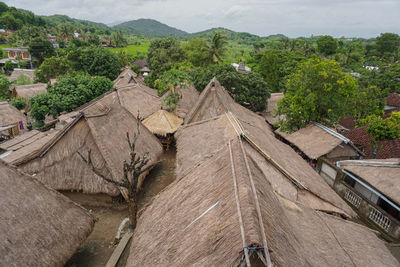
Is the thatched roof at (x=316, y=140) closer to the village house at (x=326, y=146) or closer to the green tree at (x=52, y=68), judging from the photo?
the village house at (x=326, y=146)

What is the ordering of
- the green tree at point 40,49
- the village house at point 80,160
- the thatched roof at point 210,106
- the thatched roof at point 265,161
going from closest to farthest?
the thatched roof at point 265,161 < the village house at point 80,160 < the thatched roof at point 210,106 < the green tree at point 40,49

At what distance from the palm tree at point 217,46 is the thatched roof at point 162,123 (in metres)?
19.2

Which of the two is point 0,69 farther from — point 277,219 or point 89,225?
point 277,219

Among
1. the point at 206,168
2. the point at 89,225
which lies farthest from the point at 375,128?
the point at 89,225

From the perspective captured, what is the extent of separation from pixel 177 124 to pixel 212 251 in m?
13.5

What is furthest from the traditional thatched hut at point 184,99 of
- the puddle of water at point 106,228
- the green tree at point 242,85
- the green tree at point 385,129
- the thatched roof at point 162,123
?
the green tree at point 385,129

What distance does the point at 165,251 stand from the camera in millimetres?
4555

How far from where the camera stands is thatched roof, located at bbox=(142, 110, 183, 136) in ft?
52.4

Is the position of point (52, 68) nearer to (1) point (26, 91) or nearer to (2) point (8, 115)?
(1) point (26, 91)

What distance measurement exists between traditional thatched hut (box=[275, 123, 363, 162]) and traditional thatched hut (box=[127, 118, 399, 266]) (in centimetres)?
557

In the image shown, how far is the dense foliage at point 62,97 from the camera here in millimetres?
17719

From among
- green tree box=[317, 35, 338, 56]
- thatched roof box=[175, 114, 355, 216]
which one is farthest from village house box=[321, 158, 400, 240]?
green tree box=[317, 35, 338, 56]

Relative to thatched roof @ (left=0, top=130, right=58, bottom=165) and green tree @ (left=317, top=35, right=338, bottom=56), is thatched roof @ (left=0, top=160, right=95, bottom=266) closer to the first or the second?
thatched roof @ (left=0, top=130, right=58, bottom=165)

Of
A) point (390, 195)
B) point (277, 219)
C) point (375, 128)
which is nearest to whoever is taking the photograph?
point (277, 219)
